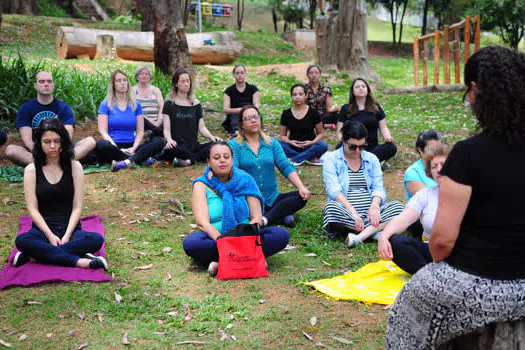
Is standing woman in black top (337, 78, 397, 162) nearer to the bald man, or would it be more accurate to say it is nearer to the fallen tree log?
the bald man

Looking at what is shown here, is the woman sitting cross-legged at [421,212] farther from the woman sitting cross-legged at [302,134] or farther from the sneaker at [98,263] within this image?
the woman sitting cross-legged at [302,134]

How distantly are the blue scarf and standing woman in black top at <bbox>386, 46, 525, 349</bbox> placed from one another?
2805 mm

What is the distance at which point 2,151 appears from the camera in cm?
956

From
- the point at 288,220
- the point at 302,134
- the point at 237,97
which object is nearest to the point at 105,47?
the point at 237,97

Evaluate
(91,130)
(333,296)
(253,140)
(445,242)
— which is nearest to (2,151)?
(91,130)

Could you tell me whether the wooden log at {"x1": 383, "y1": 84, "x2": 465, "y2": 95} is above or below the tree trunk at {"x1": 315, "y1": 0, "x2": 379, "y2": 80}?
below

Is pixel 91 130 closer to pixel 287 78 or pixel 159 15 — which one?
pixel 159 15

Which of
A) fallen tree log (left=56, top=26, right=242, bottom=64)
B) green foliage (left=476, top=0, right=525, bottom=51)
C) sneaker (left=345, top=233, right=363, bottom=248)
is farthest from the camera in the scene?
green foliage (left=476, top=0, right=525, bottom=51)

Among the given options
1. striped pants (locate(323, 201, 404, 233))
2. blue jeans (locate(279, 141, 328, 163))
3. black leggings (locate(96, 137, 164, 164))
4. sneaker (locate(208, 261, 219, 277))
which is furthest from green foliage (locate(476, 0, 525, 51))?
sneaker (locate(208, 261, 219, 277))

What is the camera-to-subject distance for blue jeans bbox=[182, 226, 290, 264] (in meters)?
5.19

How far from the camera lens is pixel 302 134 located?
30.6 ft

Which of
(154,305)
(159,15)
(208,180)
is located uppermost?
(159,15)

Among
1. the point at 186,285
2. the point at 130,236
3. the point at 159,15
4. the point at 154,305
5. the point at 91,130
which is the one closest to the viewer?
the point at 154,305

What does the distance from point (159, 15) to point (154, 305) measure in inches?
398
